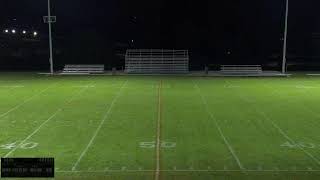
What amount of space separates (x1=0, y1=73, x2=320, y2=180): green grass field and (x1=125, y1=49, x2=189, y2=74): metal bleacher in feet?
44.0

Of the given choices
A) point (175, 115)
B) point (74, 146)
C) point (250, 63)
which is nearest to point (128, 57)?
point (250, 63)

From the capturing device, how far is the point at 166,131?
14.8 metres

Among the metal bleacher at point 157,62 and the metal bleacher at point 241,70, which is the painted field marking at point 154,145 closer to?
the metal bleacher at point 241,70

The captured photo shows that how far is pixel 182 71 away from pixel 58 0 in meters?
26.5

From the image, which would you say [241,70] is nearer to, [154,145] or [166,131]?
[166,131]

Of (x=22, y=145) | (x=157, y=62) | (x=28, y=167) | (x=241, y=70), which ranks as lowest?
(x=22, y=145)

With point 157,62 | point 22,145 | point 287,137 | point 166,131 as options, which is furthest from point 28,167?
point 157,62

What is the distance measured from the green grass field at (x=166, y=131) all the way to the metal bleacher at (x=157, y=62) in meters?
13.4

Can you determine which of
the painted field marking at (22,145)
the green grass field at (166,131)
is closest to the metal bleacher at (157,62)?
the green grass field at (166,131)

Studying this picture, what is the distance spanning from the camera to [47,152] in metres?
12.1

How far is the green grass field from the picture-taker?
10594mm

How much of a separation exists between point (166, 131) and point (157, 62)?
2768 cm

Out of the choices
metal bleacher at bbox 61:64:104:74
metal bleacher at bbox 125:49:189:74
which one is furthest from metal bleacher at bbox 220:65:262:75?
metal bleacher at bbox 61:64:104:74

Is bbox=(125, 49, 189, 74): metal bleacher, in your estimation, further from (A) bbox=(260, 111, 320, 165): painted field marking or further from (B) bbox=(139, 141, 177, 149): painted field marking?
(B) bbox=(139, 141, 177, 149): painted field marking
